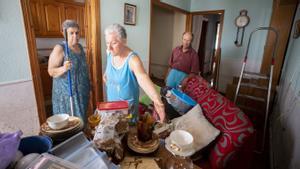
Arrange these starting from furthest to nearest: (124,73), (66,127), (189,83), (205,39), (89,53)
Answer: (205,39)
(89,53)
(189,83)
(124,73)
(66,127)

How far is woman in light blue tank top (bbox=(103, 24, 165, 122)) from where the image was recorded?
3.10ft

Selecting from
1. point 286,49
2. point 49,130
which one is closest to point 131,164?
point 49,130

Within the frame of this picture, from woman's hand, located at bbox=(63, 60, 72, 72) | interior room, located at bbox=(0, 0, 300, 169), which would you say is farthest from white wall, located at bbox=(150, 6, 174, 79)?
woman's hand, located at bbox=(63, 60, 72, 72)

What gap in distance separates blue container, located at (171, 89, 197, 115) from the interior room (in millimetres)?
50

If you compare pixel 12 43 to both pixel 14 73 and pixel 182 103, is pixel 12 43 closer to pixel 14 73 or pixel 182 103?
pixel 14 73

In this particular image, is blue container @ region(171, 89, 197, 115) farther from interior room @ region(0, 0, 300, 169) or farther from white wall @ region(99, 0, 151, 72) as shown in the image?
white wall @ region(99, 0, 151, 72)

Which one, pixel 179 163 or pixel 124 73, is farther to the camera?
pixel 124 73

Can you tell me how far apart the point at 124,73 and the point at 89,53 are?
3.73ft

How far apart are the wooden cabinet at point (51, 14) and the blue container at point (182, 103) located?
2043mm

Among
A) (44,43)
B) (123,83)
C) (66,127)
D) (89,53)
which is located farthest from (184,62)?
(44,43)

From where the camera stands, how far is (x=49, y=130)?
691 mm

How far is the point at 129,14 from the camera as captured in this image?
2.32 meters

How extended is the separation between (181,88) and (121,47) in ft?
3.68

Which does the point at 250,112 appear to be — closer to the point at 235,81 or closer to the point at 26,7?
the point at 235,81
